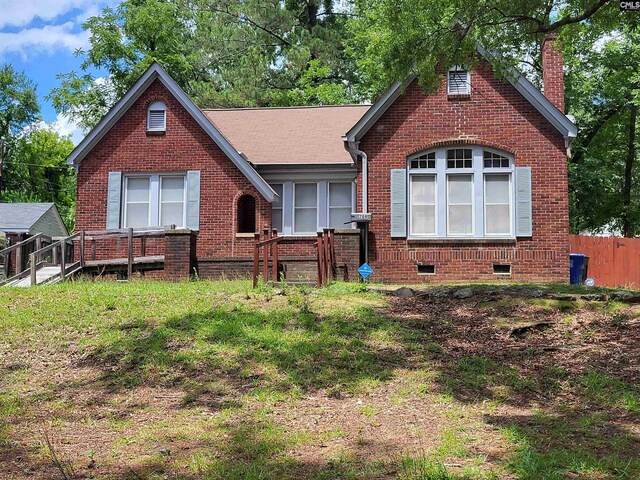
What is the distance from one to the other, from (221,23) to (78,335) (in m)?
26.7

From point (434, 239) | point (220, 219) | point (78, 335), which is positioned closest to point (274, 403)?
point (78, 335)

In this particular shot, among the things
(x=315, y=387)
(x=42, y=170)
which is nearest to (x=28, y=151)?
(x=42, y=170)

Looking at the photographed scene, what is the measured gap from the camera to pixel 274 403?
21.0 feet

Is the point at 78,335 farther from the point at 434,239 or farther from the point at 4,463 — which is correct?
the point at 434,239

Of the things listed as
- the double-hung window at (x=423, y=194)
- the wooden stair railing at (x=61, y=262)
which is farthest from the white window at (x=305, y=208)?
the wooden stair railing at (x=61, y=262)

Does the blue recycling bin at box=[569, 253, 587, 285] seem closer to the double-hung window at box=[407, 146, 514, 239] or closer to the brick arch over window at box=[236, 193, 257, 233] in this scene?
the double-hung window at box=[407, 146, 514, 239]

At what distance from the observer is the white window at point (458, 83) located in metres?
15.5

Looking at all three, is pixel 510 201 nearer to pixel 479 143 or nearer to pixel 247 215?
pixel 479 143

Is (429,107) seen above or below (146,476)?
above

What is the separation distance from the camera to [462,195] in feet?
50.0

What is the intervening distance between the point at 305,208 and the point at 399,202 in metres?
3.35

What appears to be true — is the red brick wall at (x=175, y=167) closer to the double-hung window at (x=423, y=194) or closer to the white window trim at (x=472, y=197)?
the double-hung window at (x=423, y=194)

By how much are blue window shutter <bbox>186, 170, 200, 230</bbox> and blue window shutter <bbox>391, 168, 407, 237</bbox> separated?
525 centimetres

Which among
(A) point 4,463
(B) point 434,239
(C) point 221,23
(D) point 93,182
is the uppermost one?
(C) point 221,23
